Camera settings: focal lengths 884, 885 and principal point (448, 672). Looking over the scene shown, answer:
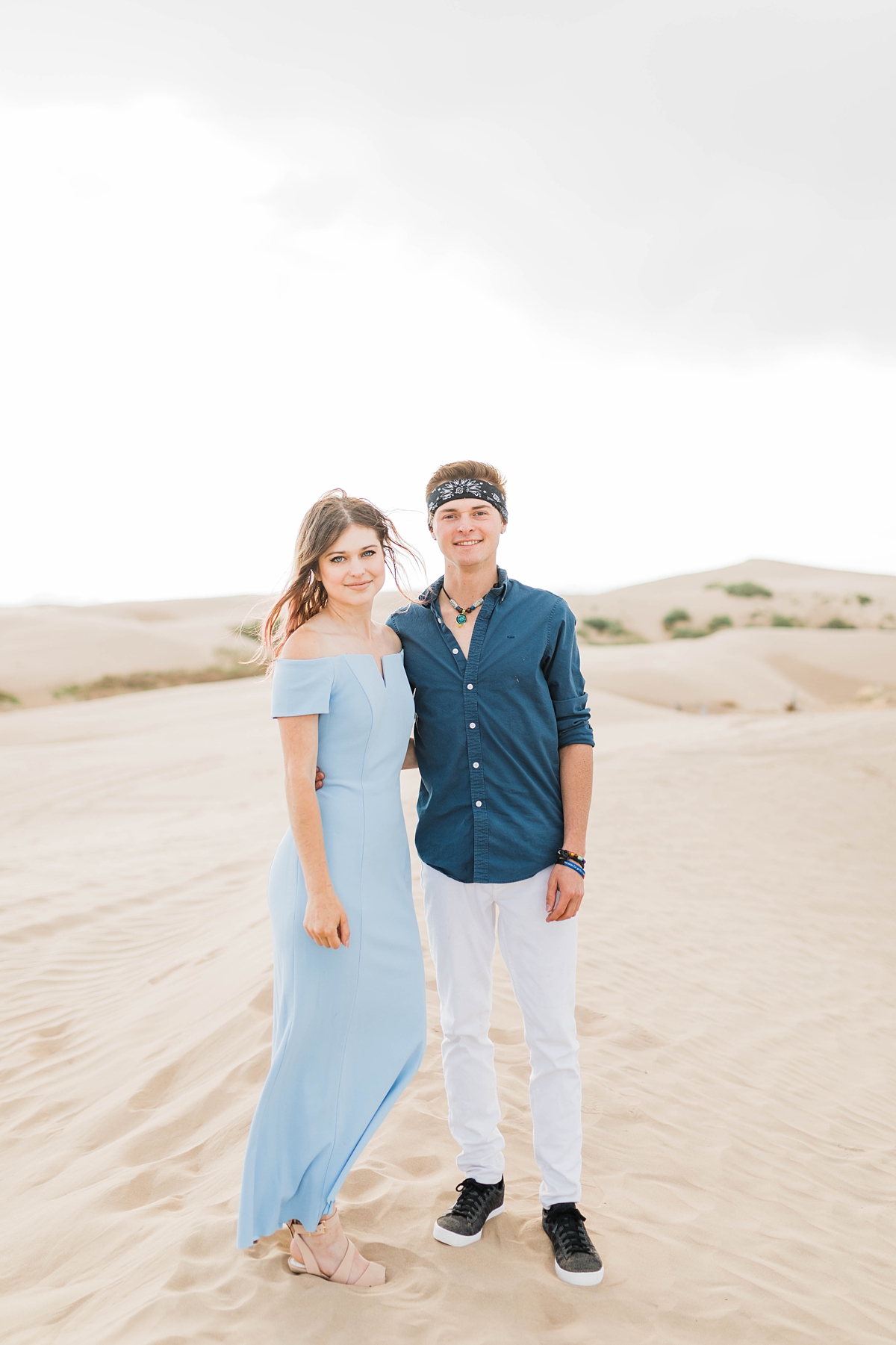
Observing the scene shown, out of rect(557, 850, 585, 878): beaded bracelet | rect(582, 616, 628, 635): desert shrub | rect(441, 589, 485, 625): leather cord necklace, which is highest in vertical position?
rect(441, 589, 485, 625): leather cord necklace

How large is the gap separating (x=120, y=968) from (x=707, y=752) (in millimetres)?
8735

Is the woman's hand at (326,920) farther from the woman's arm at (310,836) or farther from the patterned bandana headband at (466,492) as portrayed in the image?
the patterned bandana headband at (466,492)

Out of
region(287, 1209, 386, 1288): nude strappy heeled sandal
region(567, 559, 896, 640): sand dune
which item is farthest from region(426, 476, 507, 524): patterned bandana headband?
region(567, 559, 896, 640): sand dune

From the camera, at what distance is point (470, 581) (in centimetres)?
282

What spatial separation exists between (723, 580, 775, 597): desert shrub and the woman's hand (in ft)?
148

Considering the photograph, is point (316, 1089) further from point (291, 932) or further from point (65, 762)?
point (65, 762)

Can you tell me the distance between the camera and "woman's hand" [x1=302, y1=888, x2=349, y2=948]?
2430 mm

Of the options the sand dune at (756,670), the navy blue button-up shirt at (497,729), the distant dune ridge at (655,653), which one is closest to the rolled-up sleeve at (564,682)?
the navy blue button-up shirt at (497,729)

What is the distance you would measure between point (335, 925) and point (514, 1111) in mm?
1767

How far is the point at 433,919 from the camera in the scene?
9.35ft

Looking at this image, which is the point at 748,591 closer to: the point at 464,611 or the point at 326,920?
the point at 464,611

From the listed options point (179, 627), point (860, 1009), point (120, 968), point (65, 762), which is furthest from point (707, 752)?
point (179, 627)

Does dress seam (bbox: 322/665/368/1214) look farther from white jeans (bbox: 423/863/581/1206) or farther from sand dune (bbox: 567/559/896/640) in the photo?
sand dune (bbox: 567/559/896/640)

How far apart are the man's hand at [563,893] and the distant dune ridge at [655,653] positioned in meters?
13.2
